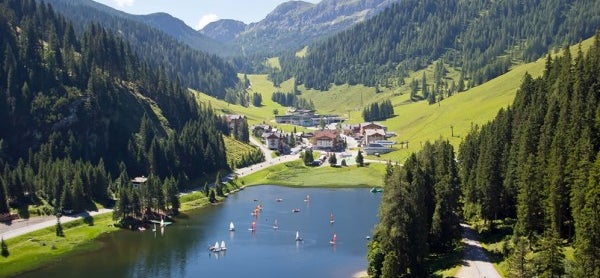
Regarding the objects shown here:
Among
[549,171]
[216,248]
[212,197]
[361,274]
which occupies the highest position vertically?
[549,171]

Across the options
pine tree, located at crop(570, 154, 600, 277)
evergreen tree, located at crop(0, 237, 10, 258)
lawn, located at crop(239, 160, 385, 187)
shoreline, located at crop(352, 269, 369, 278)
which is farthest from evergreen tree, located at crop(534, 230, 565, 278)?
lawn, located at crop(239, 160, 385, 187)

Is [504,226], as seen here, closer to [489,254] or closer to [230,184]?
[489,254]

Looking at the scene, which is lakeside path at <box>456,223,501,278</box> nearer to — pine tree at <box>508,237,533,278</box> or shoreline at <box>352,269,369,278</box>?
pine tree at <box>508,237,533,278</box>

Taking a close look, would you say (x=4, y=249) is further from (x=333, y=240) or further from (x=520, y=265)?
(x=520, y=265)

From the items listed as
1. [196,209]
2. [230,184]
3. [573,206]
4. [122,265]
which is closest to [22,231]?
[122,265]

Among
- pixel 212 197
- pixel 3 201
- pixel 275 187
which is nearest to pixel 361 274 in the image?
pixel 212 197

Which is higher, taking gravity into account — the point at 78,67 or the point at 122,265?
the point at 78,67
